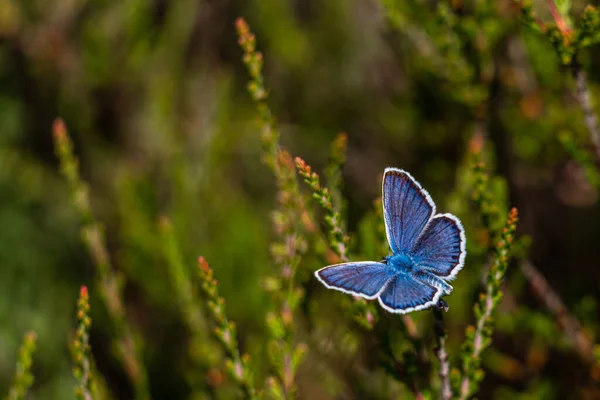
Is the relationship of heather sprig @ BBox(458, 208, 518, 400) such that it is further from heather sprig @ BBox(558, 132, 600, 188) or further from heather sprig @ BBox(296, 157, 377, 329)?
heather sprig @ BBox(558, 132, 600, 188)

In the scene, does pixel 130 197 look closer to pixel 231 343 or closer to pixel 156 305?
pixel 156 305

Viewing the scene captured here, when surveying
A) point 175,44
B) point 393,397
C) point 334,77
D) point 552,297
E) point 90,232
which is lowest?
point 90,232

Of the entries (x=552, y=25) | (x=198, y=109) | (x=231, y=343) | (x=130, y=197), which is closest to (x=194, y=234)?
(x=130, y=197)

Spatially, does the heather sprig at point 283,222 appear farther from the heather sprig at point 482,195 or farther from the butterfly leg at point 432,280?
the heather sprig at point 482,195

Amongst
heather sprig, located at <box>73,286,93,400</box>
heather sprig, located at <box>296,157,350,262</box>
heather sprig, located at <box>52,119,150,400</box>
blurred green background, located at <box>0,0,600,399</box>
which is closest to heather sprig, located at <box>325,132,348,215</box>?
heather sprig, located at <box>296,157,350,262</box>

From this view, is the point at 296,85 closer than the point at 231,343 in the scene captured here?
No

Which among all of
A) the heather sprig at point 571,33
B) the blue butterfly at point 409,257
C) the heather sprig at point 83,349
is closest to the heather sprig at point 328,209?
the blue butterfly at point 409,257
